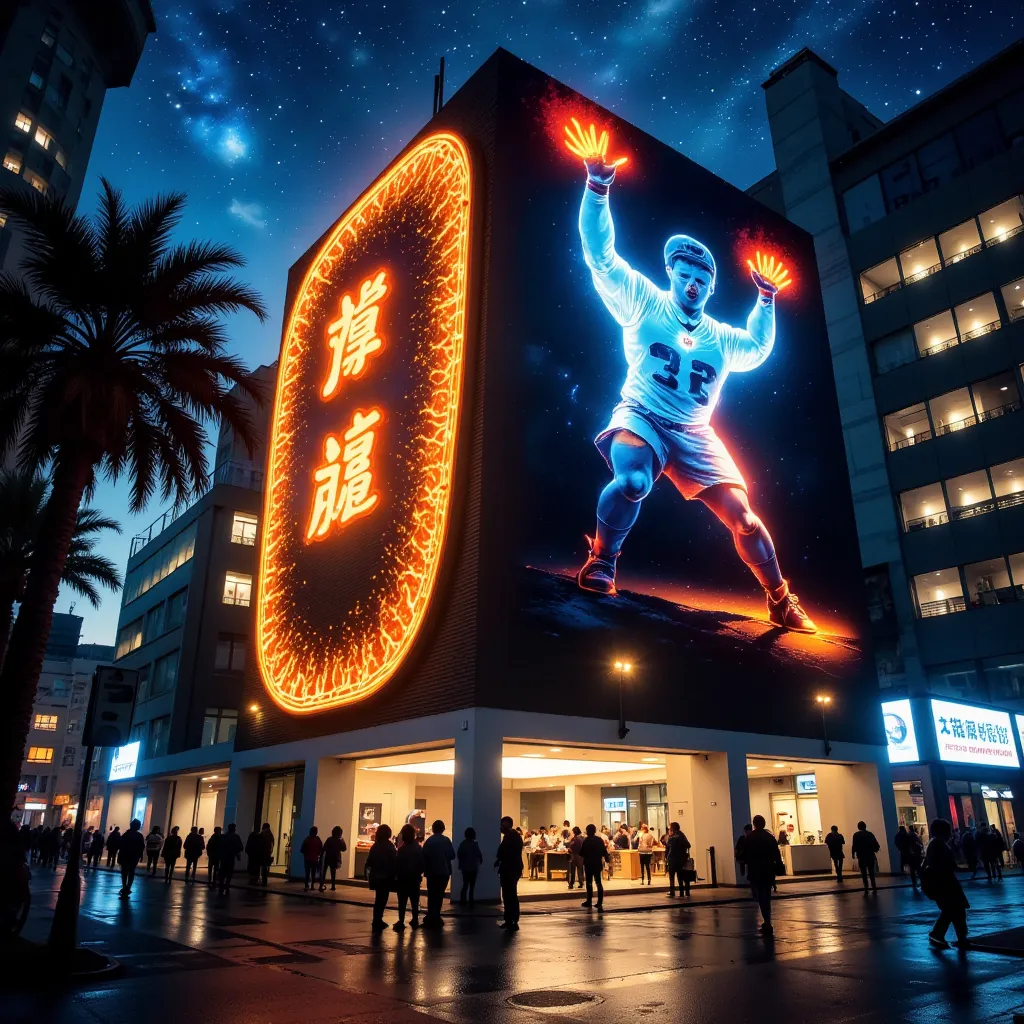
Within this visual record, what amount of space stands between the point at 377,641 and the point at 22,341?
37.7ft

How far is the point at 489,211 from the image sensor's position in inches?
973

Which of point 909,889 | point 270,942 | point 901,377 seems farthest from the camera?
point 901,377

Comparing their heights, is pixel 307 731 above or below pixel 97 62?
below

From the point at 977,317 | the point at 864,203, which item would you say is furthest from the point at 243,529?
the point at 977,317

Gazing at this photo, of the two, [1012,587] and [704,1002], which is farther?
[1012,587]

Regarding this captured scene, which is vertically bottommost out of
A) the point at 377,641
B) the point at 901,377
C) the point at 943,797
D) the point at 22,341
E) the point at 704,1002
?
the point at 704,1002

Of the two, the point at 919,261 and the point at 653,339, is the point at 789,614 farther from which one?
the point at 919,261

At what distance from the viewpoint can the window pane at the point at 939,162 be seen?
4376 cm

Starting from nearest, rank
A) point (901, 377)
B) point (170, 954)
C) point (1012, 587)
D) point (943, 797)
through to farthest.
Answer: point (170, 954) < point (943, 797) < point (1012, 587) < point (901, 377)

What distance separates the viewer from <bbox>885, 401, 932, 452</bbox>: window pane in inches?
1683

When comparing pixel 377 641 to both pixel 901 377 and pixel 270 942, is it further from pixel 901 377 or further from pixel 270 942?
pixel 901 377

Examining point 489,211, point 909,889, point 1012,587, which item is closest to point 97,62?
point 489,211

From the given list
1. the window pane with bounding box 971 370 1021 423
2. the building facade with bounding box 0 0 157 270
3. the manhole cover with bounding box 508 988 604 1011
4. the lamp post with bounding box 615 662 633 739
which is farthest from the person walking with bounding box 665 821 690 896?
the building facade with bounding box 0 0 157 270

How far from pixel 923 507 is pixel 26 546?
38734 mm
